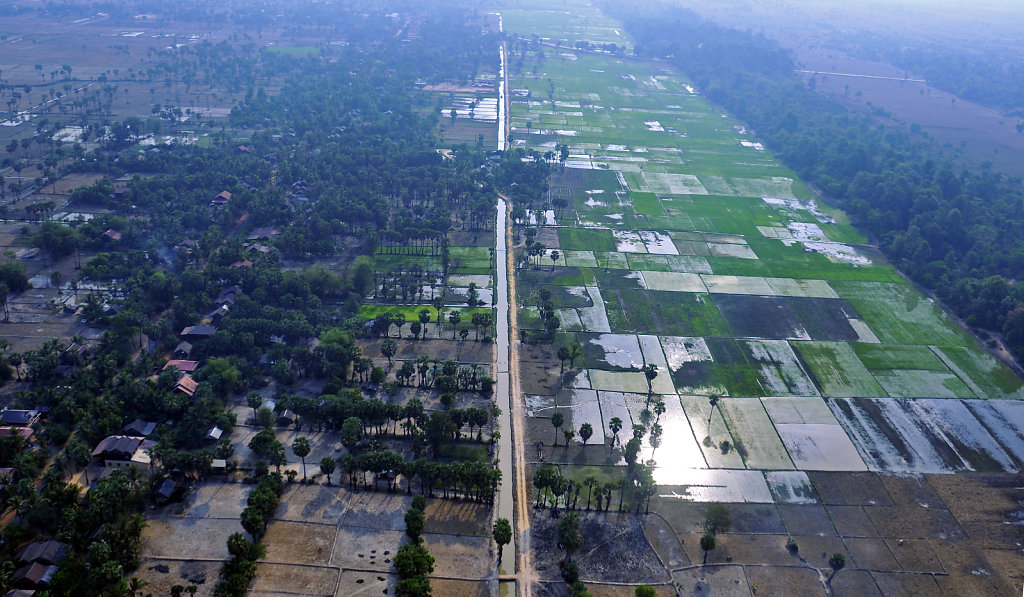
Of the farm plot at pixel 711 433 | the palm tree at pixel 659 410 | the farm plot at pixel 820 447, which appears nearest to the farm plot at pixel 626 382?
the farm plot at pixel 711 433

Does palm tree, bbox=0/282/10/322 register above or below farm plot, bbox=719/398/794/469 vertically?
above

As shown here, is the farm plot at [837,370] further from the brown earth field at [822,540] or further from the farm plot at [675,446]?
the farm plot at [675,446]

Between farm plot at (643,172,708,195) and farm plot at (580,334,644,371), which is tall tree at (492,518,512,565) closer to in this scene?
farm plot at (580,334,644,371)

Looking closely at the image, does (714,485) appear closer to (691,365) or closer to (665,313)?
(691,365)

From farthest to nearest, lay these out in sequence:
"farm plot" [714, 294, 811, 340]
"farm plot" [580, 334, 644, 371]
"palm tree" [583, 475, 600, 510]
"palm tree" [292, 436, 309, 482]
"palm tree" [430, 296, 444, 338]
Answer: "farm plot" [714, 294, 811, 340]
"palm tree" [430, 296, 444, 338]
"farm plot" [580, 334, 644, 371]
"palm tree" [583, 475, 600, 510]
"palm tree" [292, 436, 309, 482]

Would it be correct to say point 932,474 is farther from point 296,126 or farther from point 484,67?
point 484,67

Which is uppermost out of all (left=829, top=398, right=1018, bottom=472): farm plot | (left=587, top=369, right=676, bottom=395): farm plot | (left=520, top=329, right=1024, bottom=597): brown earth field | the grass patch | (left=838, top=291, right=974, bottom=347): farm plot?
(left=838, top=291, right=974, bottom=347): farm plot

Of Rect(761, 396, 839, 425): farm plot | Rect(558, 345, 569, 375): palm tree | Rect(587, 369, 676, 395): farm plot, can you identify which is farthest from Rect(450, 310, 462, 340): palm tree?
Rect(761, 396, 839, 425): farm plot
